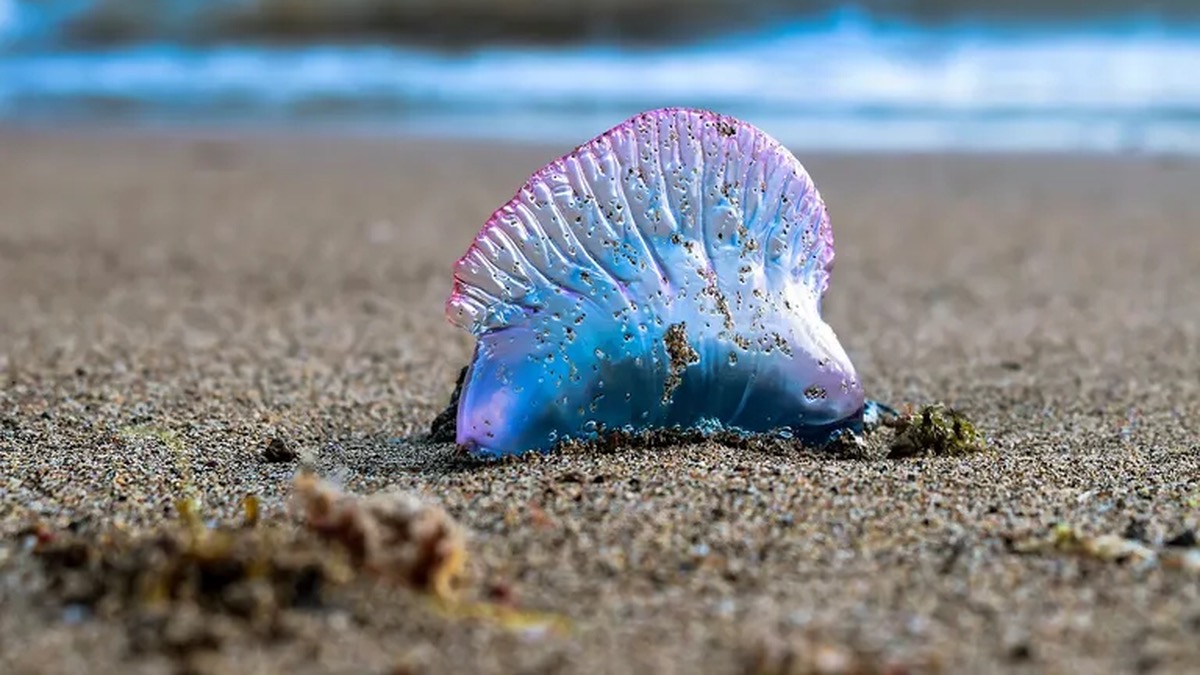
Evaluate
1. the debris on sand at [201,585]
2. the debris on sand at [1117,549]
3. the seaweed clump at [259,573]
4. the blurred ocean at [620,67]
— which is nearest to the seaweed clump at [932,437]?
the debris on sand at [1117,549]

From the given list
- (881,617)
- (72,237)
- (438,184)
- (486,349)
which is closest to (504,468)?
(486,349)

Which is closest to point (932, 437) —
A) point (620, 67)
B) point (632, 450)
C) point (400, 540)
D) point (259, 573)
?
point (632, 450)

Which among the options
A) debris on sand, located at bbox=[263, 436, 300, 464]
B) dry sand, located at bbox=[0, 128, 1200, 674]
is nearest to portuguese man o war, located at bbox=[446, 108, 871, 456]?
dry sand, located at bbox=[0, 128, 1200, 674]

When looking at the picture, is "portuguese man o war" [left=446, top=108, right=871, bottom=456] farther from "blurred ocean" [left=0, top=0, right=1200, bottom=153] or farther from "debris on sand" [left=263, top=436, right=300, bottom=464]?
"blurred ocean" [left=0, top=0, right=1200, bottom=153]

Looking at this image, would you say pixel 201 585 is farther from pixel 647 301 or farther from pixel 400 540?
pixel 647 301

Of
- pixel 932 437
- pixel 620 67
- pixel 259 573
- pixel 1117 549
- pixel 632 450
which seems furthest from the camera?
pixel 620 67

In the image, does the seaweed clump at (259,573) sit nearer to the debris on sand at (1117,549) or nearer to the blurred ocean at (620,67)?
the debris on sand at (1117,549)
